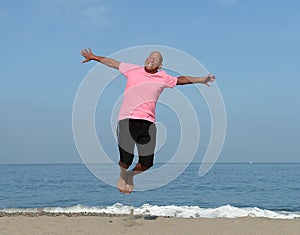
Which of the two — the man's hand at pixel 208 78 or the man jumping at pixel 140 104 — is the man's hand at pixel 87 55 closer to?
the man jumping at pixel 140 104

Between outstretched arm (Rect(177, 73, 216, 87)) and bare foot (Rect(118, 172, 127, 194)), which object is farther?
bare foot (Rect(118, 172, 127, 194))

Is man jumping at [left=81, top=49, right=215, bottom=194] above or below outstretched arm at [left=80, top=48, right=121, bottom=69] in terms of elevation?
below

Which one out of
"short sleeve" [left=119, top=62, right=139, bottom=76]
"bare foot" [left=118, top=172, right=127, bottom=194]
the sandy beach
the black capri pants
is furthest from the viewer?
the sandy beach

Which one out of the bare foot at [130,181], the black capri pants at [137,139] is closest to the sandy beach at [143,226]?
the bare foot at [130,181]

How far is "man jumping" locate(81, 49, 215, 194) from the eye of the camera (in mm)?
7566

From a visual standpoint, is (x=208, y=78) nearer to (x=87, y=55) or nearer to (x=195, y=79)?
(x=195, y=79)

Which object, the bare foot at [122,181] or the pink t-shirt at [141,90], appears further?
the bare foot at [122,181]

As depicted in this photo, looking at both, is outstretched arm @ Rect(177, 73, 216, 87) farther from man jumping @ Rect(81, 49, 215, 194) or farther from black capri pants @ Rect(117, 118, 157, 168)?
black capri pants @ Rect(117, 118, 157, 168)

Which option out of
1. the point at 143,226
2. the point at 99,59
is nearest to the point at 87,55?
the point at 99,59

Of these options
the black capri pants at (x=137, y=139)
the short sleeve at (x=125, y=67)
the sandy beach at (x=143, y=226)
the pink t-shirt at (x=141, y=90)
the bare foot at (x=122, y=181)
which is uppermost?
the short sleeve at (x=125, y=67)

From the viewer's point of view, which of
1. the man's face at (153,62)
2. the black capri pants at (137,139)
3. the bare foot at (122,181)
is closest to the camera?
the black capri pants at (137,139)

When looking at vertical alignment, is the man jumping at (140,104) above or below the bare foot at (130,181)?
above

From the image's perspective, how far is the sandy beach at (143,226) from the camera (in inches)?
372

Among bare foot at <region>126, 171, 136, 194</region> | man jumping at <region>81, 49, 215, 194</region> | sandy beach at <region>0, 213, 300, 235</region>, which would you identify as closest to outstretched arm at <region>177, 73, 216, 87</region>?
man jumping at <region>81, 49, 215, 194</region>
